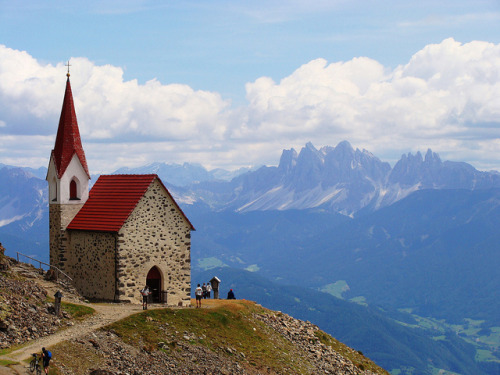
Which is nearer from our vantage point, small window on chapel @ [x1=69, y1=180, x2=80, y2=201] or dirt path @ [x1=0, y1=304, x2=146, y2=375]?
dirt path @ [x1=0, y1=304, x2=146, y2=375]

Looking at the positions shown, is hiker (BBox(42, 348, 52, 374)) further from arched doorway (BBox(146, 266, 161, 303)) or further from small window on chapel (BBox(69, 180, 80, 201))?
small window on chapel (BBox(69, 180, 80, 201))

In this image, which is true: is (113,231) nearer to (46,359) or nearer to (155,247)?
(155,247)

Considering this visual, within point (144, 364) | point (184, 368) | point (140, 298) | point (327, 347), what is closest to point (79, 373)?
point (144, 364)

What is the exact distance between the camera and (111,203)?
2259 inches

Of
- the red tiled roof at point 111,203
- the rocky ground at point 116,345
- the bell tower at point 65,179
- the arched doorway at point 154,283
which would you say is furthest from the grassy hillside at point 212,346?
the bell tower at point 65,179

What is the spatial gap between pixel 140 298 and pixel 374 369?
1944 cm

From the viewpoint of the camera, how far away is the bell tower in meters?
58.4

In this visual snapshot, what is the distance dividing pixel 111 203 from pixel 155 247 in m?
5.47

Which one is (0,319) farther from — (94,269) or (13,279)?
(94,269)

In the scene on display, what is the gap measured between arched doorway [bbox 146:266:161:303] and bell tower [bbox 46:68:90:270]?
25.9 feet

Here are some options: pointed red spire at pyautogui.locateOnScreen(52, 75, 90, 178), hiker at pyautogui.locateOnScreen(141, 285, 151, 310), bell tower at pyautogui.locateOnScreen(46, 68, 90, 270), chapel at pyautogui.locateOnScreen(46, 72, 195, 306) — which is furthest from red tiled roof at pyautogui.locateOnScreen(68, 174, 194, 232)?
hiker at pyautogui.locateOnScreen(141, 285, 151, 310)

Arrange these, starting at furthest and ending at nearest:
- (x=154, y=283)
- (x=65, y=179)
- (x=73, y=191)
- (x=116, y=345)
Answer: (x=73, y=191) → (x=65, y=179) → (x=154, y=283) → (x=116, y=345)

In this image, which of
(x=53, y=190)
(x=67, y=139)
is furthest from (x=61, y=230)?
(x=67, y=139)

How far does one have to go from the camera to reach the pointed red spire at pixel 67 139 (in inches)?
2344
